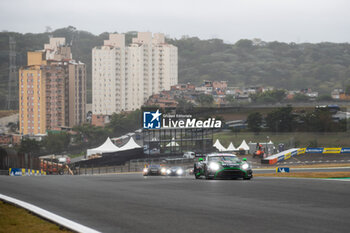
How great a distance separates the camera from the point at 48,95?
162 meters

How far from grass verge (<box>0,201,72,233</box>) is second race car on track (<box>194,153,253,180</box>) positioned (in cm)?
1213

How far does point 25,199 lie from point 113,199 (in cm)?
193

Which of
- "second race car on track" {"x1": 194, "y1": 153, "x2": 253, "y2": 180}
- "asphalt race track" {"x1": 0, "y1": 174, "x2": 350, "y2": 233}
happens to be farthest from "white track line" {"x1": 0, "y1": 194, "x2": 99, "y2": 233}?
"second race car on track" {"x1": 194, "y1": 153, "x2": 253, "y2": 180}

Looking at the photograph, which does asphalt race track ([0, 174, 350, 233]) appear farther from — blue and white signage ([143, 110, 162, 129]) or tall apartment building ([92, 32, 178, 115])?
tall apartment building ([92, 32, 178, 115])

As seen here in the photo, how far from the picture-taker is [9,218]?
9.40m

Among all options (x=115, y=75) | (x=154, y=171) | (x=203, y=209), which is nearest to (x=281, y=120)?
(x=154, y=171)

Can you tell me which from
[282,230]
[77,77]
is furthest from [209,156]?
[77,77]

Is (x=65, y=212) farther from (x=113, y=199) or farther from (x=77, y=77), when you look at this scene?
(x=77, y=77)

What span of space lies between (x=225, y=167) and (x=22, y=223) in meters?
13.5

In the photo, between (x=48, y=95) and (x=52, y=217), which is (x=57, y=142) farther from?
(x=52, y=217)

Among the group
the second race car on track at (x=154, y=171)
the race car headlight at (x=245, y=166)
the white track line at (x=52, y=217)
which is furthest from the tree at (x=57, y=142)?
the white track line at (x=52, y=217)

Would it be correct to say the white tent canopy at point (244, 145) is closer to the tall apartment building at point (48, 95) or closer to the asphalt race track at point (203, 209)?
the asphalt race track at point (203, 209)

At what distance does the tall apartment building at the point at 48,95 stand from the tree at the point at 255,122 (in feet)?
298

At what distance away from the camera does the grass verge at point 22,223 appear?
27.5 ft
